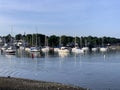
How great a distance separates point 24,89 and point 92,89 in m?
12.3

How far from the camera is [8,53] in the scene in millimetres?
162250

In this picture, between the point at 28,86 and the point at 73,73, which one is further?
the point at 73,73

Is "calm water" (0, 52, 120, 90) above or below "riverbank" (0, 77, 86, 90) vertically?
below

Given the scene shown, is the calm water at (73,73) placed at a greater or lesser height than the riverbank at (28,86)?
lesser

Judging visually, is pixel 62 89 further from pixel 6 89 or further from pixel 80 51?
pixel 80 51

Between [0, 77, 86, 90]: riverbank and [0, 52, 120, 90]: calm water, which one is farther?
[0, 52, 120, 90]: calm water

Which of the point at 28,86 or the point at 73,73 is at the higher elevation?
the point at 28,86

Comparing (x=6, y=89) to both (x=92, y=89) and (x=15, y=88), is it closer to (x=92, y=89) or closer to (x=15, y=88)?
(x=15, y=88)

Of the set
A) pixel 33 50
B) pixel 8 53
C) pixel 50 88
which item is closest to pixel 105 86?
pixel 50 88

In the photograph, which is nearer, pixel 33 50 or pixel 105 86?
pixel 105 86

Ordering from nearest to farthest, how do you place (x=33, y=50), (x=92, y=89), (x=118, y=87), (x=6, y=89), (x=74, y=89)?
(x=6, y=89) < (x=74, y=89) < (x=92, y=89) < (x=118, y=87) < (x=33, y=50)

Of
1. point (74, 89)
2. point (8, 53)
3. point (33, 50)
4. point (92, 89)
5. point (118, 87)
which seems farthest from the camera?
point (33, 50)

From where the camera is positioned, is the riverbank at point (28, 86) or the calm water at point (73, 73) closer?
the riverbank at point (28, 86)

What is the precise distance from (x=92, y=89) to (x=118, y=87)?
14.6ft
